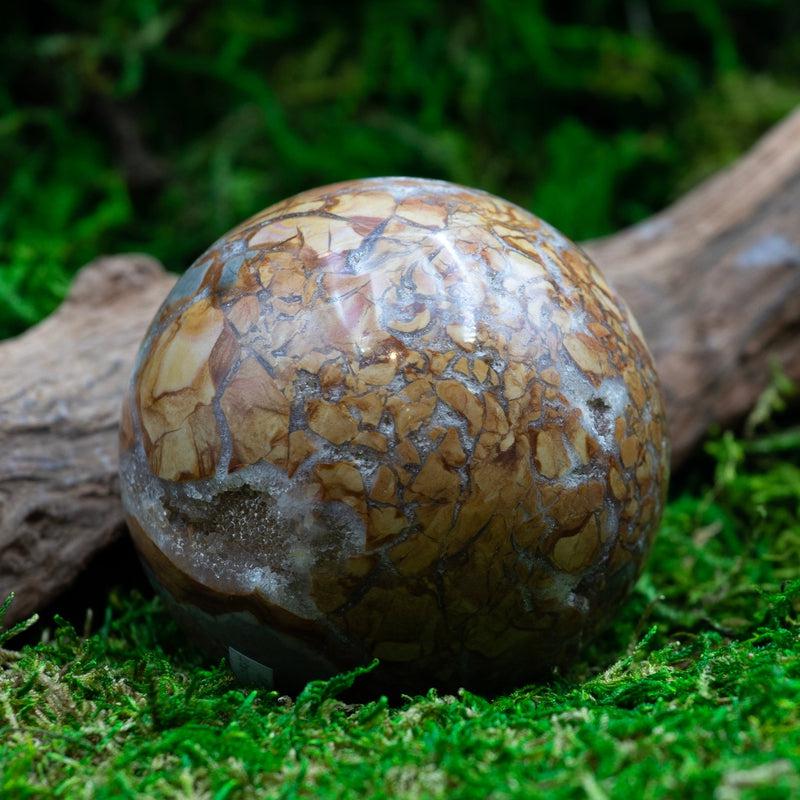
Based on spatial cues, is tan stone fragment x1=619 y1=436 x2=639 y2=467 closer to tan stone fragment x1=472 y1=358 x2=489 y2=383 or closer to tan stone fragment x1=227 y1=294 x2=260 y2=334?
tan stone fragment x1=472 y1=358 x2=489 y2=383

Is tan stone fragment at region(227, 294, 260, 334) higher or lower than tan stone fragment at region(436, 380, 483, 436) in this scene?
higher

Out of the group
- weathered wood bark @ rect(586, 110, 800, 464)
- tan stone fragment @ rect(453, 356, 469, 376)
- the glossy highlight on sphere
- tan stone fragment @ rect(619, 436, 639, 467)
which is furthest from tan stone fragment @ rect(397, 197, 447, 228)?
weathered wood bark @ rect(586, 110, 800, 464)

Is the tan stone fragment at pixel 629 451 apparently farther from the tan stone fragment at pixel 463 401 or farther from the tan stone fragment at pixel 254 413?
→ the tan stone fragment at pixel 254 413

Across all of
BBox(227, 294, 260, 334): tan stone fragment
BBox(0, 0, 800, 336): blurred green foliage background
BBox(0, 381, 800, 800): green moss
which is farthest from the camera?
BBox(0, 0, 800, 336): blurred green foliage background

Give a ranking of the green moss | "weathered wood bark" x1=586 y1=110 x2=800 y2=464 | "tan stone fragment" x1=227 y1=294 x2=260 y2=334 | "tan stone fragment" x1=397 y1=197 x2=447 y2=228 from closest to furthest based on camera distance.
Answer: the green moss < "tan stone fragment" x1=227 y1=294 x2=260 y2=334 < "tan stone fragment" x1=397 y1=197 x2=447 y2=228 < "weathered wood bark" x1=586 y1=110 x2=800 y2=464

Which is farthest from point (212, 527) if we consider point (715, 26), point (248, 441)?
point (715, 26)

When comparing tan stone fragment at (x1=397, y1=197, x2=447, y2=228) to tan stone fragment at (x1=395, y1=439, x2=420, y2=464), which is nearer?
tan stone fragment at (x1=395, y1=439, x2=420, y2=464)
